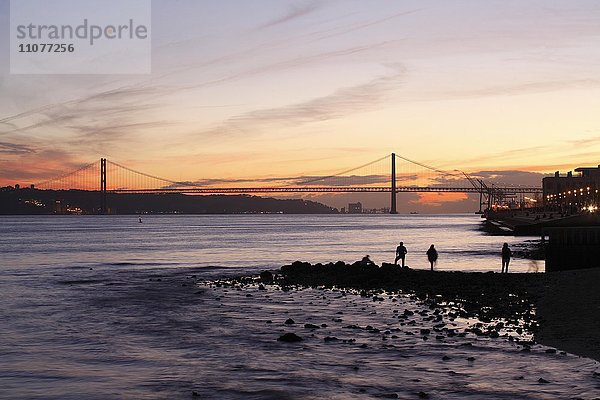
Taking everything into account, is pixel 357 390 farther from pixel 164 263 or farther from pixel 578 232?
pixel 164 263

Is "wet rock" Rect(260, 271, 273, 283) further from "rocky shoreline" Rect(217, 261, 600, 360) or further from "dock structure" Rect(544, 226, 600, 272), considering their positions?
"dock structure" Rect(544, 226, 600, 272)

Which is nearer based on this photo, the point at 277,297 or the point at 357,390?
the point at 357,390

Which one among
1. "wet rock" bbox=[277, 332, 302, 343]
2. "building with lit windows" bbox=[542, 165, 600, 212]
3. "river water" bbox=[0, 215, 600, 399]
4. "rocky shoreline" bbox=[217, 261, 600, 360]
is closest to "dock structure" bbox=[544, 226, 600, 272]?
"rocky shoreline" bbox=[217, 261, 600, 360]

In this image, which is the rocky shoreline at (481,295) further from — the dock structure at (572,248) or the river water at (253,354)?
the dock structure at (572,248)

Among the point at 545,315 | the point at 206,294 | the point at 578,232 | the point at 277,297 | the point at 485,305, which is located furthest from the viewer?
the point at 578,232

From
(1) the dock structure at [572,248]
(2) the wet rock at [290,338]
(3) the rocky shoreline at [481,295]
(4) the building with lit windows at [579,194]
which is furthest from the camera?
(4) the building with lit windows at [579,194]

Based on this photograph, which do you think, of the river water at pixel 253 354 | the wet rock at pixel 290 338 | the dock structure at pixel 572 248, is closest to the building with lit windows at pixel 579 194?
the dock structure at pixel 572 248

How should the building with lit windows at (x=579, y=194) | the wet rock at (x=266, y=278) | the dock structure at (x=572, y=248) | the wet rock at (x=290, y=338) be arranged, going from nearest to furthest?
the wet rock at (x=290, y=338) < the dock structure at (x=572, y=248) < the wet rock at (x=266, y=278) < the building with lit windows at (x=579, y=194)

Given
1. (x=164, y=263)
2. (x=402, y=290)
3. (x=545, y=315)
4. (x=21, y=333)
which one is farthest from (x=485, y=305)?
(x=164, y=263)

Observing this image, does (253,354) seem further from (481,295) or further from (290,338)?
(481,295)

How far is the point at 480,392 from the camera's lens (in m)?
12.5

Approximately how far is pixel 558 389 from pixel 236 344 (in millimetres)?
8281

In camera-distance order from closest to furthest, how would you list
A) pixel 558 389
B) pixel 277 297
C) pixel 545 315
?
pixel 558 389 < pixel 545 315 < pixel 277 297

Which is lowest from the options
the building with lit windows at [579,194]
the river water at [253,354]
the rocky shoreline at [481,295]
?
the river water at [253,354]
